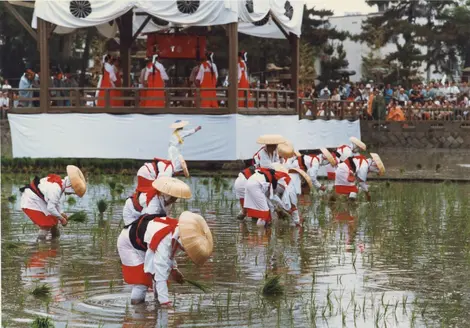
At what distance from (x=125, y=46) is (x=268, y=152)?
1335 centimetres

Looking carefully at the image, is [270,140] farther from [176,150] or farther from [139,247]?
[139,247]

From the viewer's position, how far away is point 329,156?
1734 centimetres

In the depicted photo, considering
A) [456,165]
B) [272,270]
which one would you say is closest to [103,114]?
[456,165]

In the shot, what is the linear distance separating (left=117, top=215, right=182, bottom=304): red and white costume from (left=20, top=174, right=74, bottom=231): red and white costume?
336 cm

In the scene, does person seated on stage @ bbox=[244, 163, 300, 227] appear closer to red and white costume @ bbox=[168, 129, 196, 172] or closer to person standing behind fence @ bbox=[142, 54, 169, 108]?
red and white costume @ bbox=[168, 129, 196, 172]

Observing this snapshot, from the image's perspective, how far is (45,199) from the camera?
1174cm

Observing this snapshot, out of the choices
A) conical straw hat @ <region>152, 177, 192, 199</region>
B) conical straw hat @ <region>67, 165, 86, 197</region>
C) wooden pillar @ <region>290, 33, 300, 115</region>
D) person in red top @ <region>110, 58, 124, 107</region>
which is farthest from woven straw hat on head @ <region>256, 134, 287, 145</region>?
wooden pillar @ <region>290, 33, 300, 115</region>

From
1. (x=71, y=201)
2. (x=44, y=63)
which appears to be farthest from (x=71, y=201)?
(x=44, y=63)

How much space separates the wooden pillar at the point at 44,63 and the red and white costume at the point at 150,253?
15728mm

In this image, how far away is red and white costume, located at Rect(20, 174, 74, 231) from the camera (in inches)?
458

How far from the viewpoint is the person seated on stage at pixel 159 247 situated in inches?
308

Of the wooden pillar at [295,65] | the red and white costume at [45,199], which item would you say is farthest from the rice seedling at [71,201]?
the wooden pillar at [295,65]

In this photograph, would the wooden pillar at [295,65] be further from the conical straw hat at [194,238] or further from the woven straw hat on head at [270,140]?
the conical straw hat at [194,238]

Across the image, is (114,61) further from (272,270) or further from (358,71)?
(358,71)
